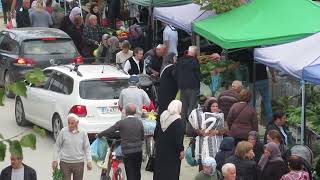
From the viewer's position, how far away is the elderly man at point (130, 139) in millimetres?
12648

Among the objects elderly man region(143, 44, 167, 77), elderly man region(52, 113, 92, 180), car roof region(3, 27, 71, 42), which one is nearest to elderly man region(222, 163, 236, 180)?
elderly man region(52, 113, 92, 180)

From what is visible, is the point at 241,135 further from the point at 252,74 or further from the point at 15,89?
the point at 15,89

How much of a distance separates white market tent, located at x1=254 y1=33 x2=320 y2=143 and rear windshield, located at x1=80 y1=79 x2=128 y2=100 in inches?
118

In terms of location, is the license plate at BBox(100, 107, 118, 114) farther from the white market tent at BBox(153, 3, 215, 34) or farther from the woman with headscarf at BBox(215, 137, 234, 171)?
the woman with headscarf at BBox(215, 137, 234, 171)

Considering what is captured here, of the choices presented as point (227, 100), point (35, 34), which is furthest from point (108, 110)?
point (35, 34)

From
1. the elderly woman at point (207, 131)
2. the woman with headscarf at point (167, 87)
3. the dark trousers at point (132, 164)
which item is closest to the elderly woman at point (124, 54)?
the woman with headscarf at point (167, 87)

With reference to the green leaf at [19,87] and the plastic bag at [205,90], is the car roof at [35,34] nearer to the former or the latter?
the plastic bag at [205,90]

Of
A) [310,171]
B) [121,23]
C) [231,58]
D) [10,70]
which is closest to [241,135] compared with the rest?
[310,171]

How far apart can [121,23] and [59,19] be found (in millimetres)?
2099

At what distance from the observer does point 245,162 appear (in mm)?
11062

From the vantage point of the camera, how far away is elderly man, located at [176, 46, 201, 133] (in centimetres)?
1639

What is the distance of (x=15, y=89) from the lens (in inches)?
→ 213

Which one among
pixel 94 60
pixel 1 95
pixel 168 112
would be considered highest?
pixel 1 95

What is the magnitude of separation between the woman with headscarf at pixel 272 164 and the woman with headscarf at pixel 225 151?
0.76 meters
